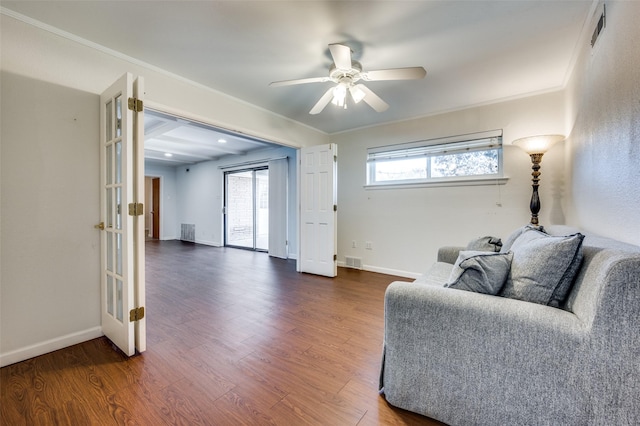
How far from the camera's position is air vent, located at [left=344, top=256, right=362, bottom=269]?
4.35 m

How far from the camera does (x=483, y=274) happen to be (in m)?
1.25

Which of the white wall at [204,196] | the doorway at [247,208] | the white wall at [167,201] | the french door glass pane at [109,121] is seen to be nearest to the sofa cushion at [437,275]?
the french door glass pane at [109,121]

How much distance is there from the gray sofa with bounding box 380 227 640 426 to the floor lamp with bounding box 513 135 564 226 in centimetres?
190

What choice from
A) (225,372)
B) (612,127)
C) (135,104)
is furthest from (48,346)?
(612,127)

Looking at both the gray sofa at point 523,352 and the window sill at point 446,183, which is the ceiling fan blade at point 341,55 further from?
the window sill at point 446,183

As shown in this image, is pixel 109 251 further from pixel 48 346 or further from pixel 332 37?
pixel 332 37

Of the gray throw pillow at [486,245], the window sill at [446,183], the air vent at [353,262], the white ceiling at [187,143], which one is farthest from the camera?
the air vent at [353,262]

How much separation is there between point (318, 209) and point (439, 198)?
1.75 meters

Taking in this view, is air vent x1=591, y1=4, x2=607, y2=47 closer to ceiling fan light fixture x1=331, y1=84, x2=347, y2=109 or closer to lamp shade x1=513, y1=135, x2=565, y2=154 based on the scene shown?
lamp shade x1=513, y1=135, x2=565, y2=154

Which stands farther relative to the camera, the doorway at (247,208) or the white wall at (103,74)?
the doorway at (247,208)

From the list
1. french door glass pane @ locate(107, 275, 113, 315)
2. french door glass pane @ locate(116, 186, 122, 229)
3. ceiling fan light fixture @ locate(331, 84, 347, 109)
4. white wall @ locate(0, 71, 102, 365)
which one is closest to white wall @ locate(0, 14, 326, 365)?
white wall @ locate(0, 71, 102, 365)

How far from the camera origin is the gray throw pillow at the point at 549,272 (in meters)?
1.10

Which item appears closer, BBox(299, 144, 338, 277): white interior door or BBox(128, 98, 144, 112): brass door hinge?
BBox(128, 98, 144, 112): brass door hinge

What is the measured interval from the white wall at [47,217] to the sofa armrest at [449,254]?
309 cm
